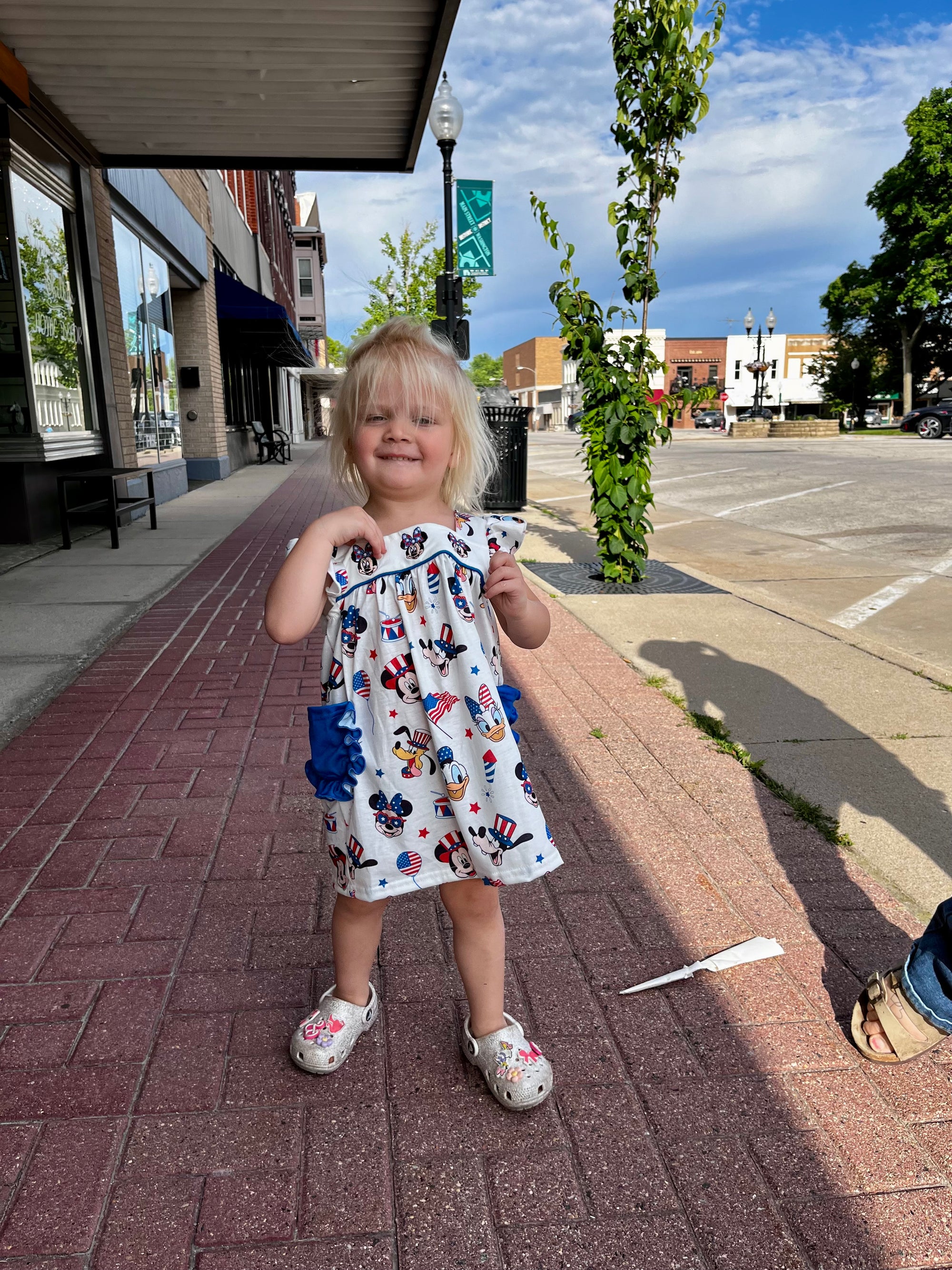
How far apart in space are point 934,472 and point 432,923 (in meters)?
17.7

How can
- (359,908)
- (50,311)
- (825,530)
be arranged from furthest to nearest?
(825,530)
(50,311)
(359,908)

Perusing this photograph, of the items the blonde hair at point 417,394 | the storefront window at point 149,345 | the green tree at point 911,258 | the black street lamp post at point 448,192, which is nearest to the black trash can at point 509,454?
the black street lamp post at point 448,192

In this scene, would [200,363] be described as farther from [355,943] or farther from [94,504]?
[355,943]

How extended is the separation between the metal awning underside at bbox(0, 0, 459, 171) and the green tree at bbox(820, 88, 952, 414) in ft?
155

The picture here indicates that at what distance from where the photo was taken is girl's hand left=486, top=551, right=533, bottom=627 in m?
1.78

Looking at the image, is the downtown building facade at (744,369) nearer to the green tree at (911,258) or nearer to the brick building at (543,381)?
the brick building at (543,381)

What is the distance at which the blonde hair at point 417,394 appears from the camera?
179cm

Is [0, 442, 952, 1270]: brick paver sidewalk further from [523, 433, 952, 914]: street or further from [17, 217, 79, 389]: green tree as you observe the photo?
[17, 217, 79, 389]: green tree

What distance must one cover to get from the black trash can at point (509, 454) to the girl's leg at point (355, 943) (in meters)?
9.15

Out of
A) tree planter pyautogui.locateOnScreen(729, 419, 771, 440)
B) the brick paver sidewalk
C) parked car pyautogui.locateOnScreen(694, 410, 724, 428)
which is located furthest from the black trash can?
parked car pyautogui.locateOnScreen(694, 410, 724, 428)

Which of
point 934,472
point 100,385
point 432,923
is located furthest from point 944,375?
point 432,923

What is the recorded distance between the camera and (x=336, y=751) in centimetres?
176

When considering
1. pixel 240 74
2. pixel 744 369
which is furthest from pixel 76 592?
pixel 744 369

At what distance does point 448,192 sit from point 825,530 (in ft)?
19.9
